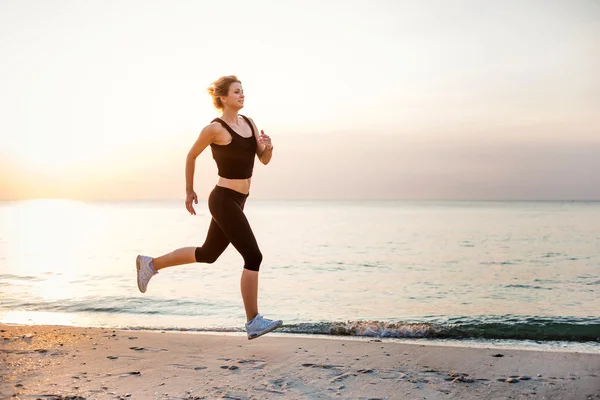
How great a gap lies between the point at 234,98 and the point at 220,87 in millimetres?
159

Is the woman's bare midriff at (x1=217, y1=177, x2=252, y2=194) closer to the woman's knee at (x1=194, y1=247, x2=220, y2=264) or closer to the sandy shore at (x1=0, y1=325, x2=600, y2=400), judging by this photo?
the woman's knee at (x1=194, y1=247, x2=220, y2=264)

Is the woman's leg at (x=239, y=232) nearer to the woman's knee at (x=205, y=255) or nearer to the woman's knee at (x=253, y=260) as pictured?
the woman's knee at (x=253, y=260)

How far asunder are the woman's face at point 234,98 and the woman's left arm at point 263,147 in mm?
311

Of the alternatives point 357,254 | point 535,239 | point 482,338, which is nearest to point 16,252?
point 357,254

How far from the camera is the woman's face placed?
484 centimetres

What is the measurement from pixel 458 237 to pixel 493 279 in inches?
625

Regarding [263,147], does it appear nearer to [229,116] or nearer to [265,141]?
[265,141]

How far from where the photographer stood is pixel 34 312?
368 inches

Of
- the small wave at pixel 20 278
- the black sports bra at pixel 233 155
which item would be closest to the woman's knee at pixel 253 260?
the black sports bra at pixel 233 155

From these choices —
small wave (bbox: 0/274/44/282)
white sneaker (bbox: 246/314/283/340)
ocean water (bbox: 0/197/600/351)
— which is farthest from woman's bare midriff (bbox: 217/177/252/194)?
small wave (bbox: 0/274/44/282)

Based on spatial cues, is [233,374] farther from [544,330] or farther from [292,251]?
[292,251]

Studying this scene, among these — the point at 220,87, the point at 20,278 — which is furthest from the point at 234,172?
the point at 20,278

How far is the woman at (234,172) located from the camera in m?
4.79

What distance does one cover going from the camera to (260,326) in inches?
190
